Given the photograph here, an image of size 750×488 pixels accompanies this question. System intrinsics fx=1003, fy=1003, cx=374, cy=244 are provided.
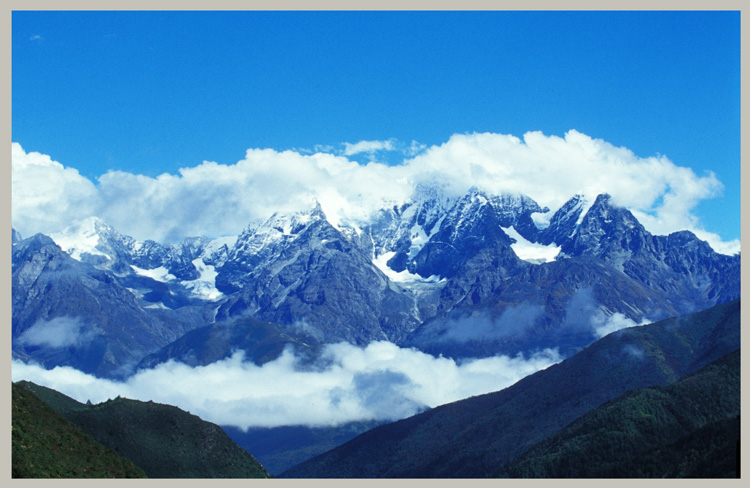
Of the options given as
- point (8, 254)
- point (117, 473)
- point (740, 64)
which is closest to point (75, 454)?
point (117, 473)

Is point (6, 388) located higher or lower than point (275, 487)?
higher

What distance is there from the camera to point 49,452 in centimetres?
17688

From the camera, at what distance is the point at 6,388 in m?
142

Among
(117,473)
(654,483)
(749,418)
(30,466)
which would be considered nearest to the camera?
(749,418)

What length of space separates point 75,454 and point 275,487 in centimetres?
4333

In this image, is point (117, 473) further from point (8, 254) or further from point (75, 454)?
point (8, 254)

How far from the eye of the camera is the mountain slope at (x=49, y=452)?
546 ft

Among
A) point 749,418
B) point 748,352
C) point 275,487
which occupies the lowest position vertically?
point 275,487

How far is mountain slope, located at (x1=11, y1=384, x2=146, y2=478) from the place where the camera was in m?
166

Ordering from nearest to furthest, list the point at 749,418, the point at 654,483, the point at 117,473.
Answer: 1. the point at 749,418
2. the point at 654,483
3. the point at 117,473

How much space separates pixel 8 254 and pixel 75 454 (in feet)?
190

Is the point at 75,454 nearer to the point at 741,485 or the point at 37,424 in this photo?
the point at 37,424

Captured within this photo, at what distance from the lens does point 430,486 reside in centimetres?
16938

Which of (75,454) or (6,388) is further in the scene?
(75,454)
